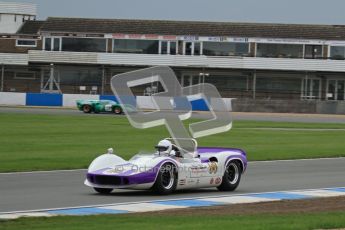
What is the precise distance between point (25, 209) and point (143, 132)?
969 inches

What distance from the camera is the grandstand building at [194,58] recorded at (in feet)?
244

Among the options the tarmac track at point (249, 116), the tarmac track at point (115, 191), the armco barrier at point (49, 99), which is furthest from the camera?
the armco barrier at point (49, 99)

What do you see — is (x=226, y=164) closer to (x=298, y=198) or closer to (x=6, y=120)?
(x=298, y=198)

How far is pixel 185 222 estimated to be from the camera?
38.4ft

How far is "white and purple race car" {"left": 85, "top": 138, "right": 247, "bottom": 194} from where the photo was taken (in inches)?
613

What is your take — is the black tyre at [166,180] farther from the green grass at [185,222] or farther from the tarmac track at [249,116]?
the tarmac track at [249,116]

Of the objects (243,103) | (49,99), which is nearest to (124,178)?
(243,103)

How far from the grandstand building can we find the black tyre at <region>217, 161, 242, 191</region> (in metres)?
55.8

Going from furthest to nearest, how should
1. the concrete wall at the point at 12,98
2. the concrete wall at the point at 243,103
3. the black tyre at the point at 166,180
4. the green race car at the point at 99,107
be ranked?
the concrete wall at the point at 12,98
the concrete wall at the point at 243,103
the green race car at the point at 99,107
the black tyre at the point at 166,180

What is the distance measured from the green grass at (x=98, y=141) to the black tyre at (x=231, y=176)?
19.7 ft

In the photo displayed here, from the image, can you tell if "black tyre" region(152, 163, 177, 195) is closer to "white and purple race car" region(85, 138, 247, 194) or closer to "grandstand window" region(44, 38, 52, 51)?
"white and purple race car" region(85, 138, 247, 194)

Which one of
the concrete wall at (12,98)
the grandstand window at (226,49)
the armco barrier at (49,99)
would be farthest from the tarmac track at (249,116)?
the grandstand window at (226,49)

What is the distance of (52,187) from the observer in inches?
683

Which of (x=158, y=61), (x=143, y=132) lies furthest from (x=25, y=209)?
(x=158, y=61)
